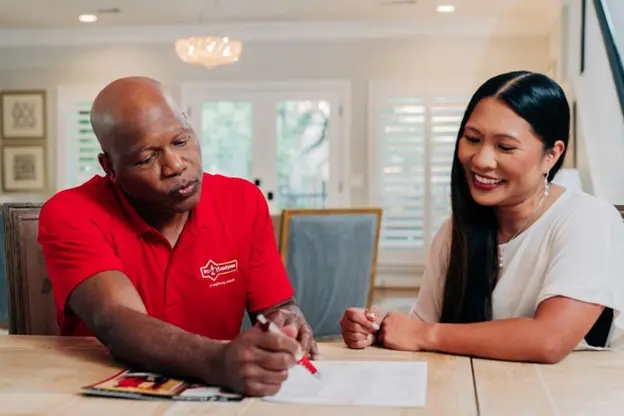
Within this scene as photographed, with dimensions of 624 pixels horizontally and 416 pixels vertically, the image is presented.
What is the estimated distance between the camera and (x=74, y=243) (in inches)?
62.1

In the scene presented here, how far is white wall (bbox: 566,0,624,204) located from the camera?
393 centimetres

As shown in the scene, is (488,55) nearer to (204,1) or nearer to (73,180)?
(204,1)

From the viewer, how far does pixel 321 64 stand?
27.0ft

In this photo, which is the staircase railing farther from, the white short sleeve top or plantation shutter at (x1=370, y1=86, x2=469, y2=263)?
plantation shutter at (x1=370, y1=86, x2=469, y2=263)

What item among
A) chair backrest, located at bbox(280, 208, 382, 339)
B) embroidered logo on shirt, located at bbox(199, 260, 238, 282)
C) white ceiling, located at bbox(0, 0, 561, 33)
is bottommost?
chair backrest, located at bbox(280, 208, 382, 339)

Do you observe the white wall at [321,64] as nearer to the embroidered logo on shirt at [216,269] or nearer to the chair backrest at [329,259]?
the chair backrest at [329,259]

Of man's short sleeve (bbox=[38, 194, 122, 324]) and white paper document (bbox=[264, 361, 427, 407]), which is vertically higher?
man's short sleeve (bbox=[38, 194, 122, 324])

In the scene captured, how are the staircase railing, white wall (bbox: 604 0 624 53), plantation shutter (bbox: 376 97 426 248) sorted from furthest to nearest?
1. plantation shutter (bbox: 376 97 426 248)
2. white wall (bbox: 604 0 624 53)
3. the staircase railing

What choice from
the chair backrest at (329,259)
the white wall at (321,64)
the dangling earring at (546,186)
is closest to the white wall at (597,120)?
the chair backrest at (329,259)

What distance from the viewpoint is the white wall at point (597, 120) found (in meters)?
3.93

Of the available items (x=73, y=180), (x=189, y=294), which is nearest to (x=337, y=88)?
(x=73, y=180)

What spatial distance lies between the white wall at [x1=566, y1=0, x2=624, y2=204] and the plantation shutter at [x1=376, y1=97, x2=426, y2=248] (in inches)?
92.9

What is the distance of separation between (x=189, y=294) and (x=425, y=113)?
663cm

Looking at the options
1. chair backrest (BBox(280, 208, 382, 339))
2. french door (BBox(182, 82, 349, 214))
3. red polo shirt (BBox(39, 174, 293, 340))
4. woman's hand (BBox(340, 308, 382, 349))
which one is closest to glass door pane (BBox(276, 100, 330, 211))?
french door (BBox(182, 82, 349, 214))
